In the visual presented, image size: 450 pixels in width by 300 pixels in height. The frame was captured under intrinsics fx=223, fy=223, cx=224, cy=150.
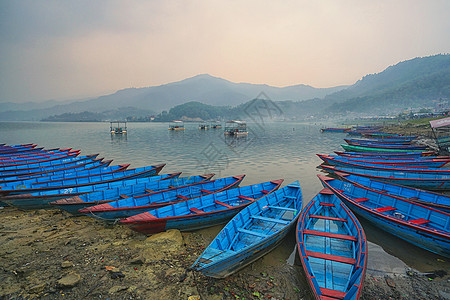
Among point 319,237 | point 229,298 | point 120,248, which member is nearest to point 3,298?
point 120,248

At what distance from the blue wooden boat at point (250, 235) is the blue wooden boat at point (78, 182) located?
459 inches

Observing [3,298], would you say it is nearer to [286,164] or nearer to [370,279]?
[370,279]

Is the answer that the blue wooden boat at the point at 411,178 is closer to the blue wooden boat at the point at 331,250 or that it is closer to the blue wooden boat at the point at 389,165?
the blue wooden boat at the point at 389,165

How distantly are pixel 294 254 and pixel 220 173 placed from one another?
15834 millimetres

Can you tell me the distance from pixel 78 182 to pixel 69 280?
11.7 meters

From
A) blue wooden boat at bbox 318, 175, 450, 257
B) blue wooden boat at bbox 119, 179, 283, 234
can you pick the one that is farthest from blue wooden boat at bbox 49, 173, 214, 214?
blue wooden boat at bbox 318, 175, 450, 257

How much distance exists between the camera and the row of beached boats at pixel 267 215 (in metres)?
7.34

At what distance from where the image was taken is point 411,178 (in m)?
18.2

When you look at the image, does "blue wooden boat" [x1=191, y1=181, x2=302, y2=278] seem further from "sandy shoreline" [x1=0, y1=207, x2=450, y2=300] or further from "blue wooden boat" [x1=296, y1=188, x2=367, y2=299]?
"blue wooden boat" [x1=296, y1=188, x2=367, y2=299]

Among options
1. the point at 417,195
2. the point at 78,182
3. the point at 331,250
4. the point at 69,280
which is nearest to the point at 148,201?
the point at 69,280

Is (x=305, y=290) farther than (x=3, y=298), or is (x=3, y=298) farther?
(x=305, y=290)

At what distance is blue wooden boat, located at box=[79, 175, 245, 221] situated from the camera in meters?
10.5

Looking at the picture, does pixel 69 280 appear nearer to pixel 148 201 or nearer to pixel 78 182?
pixel 148 201

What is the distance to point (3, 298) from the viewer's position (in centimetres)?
638
